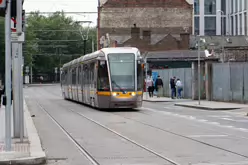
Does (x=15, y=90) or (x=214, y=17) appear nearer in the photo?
(x=15, y=90)

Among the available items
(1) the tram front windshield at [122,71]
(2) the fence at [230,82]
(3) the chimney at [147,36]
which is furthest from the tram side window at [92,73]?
(3) the chimney at [147,36]

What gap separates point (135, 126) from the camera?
20.6 meters

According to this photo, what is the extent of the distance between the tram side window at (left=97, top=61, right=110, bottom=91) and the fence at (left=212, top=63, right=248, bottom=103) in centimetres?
916

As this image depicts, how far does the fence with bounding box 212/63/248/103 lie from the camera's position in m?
33.3

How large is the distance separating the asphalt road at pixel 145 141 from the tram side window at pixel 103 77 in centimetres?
449

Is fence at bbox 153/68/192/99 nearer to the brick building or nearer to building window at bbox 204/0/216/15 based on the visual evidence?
the brick building

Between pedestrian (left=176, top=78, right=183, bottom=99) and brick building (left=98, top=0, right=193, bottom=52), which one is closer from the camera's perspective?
pedestrian (left=176, top=78, right=183, bottom=99)

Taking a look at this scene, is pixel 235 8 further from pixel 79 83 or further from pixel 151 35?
pixel 79 83

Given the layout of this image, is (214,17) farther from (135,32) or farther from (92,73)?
(92,73)

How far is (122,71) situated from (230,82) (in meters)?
9.56

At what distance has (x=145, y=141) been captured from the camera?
51.7ft

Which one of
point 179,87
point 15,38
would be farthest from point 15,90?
point 179,87

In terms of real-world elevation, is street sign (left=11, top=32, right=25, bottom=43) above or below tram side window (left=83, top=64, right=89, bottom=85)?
above

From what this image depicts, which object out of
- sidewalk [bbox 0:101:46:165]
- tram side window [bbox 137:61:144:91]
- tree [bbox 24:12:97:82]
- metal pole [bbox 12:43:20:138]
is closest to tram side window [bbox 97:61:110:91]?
tram side window [bbox 137:61:144:91]
